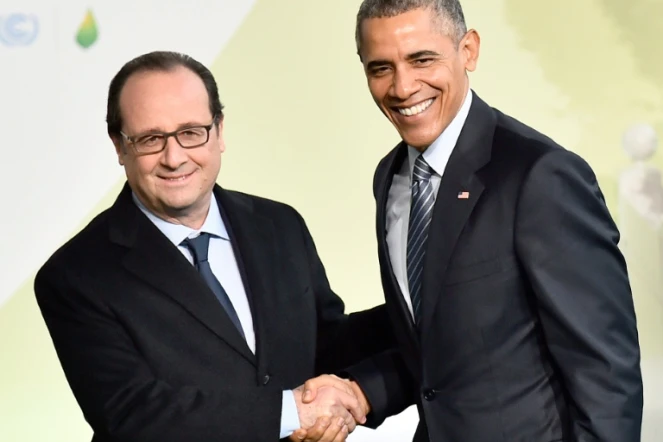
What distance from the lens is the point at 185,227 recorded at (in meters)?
→ 2.25

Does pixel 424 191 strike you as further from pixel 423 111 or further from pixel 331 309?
pixel 331 309

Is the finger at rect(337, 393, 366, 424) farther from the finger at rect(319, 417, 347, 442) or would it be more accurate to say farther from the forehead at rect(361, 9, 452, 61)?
the forehead at rect(361, 9, 452, 61)

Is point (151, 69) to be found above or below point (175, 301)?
above

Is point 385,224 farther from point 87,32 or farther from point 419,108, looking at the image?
point 87,32

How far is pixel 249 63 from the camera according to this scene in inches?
150

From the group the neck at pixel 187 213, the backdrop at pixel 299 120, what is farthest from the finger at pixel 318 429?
the backdrop at pixel 299 120

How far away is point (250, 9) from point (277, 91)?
31 cm

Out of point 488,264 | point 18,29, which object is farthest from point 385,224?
point 18,29

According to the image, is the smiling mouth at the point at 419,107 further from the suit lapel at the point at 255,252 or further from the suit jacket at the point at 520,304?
the suit lapel at the point at 255,252

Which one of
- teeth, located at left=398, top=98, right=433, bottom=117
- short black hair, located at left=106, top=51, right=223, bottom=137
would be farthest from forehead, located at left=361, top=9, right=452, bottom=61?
short black hair, located at left=106, top=51, right=223, bottom=137

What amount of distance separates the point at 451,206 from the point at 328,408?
0.60 m

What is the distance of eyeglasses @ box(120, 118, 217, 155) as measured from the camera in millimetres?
2176

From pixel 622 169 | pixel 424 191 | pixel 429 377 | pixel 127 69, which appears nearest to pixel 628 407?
pixel 429 377

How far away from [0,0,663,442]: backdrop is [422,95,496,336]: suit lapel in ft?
6.17
